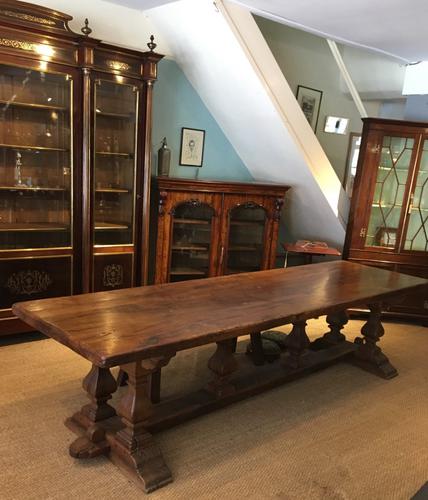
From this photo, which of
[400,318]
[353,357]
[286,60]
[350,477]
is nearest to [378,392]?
[353,357]

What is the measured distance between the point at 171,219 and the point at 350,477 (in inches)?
93.7

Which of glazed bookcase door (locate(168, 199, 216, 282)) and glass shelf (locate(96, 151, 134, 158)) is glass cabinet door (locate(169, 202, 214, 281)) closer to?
glazed bookcase door (locate(168, 199, 216, 282))

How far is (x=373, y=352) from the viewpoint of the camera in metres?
3.10

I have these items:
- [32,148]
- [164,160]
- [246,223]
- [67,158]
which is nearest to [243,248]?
[246,223]

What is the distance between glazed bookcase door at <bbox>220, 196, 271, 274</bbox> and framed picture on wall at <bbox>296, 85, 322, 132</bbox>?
1.22 m

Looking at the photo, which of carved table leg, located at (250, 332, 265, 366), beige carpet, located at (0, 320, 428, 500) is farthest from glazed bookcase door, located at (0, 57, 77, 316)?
carved table leg, located at (250, 332, 265, 366)

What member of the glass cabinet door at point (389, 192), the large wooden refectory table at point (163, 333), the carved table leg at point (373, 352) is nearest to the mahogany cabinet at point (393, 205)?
the glass cabinet door at point (389, 192)

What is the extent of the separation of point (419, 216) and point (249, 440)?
9.50ft

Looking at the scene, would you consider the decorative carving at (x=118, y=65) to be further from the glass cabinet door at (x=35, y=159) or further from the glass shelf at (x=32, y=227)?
the glass shelf at (x=32, y=227)

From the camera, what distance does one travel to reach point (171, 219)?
3.74m

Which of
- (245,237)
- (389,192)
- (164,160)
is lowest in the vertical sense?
(245,237)

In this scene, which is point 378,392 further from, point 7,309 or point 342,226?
point 7,309

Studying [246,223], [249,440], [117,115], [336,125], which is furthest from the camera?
[336,125]

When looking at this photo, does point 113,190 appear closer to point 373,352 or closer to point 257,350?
point 257,350
